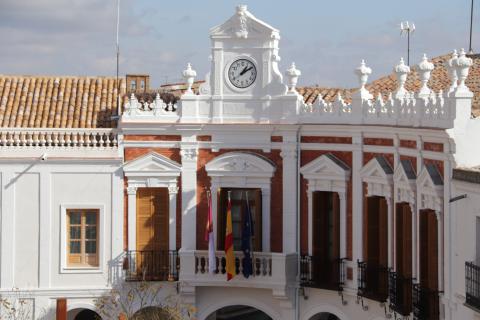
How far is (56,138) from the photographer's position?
3312cm

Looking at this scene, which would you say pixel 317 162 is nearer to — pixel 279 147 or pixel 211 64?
pixel 279 147

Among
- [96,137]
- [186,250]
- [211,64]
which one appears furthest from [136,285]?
[211,64]

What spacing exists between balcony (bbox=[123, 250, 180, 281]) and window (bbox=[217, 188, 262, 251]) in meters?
1.30

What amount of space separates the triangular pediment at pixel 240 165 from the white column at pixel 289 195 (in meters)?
0.41

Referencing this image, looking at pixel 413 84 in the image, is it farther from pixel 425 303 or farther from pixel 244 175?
pixel 425 303

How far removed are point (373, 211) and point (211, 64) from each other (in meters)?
6.36

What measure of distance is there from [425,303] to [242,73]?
977 cm

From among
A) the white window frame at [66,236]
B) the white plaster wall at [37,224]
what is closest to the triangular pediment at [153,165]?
the white plaster wall at [37,224]

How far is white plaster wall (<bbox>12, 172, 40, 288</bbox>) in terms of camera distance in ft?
108

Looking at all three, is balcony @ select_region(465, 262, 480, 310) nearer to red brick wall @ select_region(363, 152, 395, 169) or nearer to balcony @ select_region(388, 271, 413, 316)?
balcony @ select_region(388, 271, 413, 316)

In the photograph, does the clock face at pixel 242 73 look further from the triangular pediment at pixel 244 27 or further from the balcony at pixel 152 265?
the balcony at pixel 152 265

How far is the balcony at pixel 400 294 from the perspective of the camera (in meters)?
26.9

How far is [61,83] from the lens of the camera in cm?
3572

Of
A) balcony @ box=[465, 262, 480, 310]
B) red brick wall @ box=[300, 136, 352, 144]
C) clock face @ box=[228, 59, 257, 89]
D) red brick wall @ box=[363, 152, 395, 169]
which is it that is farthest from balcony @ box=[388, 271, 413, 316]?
clock face @ box=[228, 59, 257, 89]
